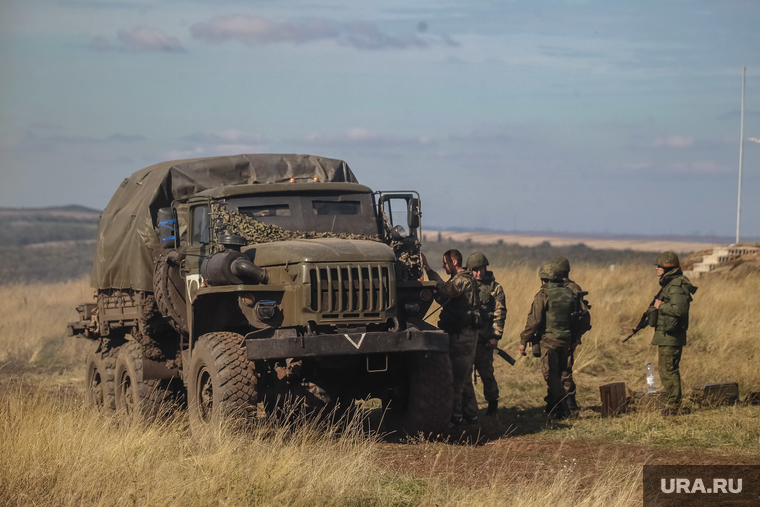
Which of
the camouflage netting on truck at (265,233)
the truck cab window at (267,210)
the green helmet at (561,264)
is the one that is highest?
the truck cab window at (267,210)

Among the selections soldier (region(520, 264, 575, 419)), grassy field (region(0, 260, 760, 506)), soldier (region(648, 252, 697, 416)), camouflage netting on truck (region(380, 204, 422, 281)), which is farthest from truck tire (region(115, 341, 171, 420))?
soldier (region(648, 252, 697, 416))

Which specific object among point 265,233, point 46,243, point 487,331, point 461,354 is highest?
point 265,233

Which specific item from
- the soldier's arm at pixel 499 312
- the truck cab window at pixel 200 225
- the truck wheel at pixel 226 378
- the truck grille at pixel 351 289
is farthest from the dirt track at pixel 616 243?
the truck wheel at pixel 226 378

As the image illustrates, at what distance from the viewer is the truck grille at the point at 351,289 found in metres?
7.95

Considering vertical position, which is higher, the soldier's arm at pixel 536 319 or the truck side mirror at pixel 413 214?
the truck side mirror at pixel 413 214

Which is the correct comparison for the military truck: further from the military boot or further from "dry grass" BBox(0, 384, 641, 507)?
A: the military boot

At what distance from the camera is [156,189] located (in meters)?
10.6

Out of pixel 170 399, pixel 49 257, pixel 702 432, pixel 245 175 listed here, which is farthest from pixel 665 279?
pixel 49 257

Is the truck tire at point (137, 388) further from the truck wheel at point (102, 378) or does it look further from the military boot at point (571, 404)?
the military boot at point (571, 404)

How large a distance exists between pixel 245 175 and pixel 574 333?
4423mm

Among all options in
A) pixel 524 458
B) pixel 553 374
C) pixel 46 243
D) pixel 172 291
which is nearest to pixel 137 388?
pixel 172 291

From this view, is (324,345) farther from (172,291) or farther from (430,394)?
(172,291)

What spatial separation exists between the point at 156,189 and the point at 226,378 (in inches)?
139

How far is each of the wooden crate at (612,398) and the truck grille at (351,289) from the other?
325 centimetres
